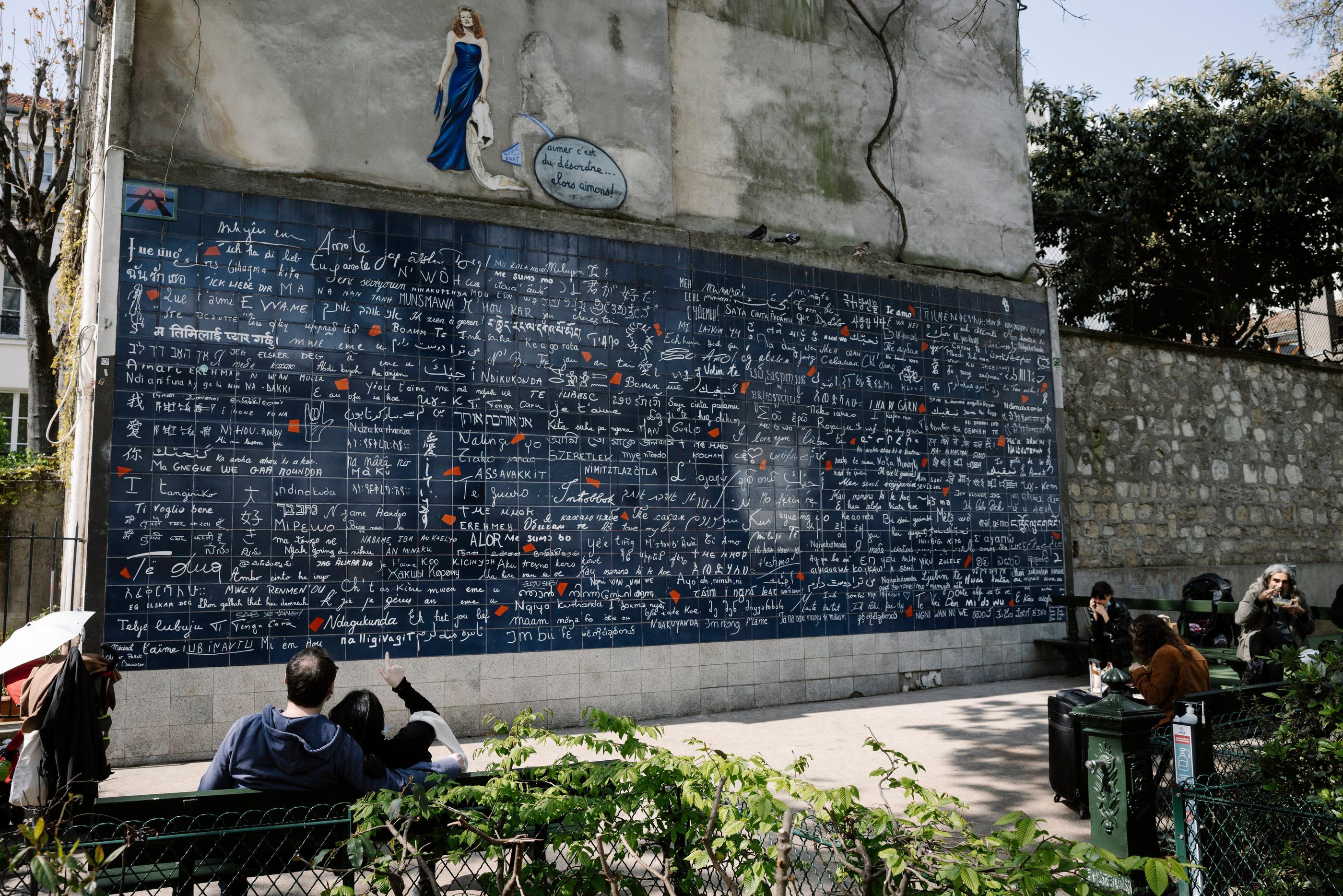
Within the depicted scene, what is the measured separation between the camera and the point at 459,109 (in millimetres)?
8273

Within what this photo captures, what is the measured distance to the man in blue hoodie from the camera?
12.2 feet

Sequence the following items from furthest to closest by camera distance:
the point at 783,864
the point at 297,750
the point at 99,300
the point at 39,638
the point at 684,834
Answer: the point at 99,300
the point at 39,638
the point at 297,750
the point at 684,834
the point at 783,864

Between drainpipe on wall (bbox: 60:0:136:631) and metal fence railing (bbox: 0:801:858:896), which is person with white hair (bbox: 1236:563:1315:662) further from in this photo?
drainpipe on wall (bbox: 60:0:136:631)

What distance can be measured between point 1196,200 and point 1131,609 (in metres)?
7.55

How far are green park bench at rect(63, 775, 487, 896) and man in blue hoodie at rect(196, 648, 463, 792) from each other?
0.09 m

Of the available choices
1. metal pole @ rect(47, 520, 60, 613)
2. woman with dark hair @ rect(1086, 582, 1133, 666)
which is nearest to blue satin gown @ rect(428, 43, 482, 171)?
metal pole @ rect(47, 520, 60, 613)

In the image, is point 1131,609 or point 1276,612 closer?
point 1276,612

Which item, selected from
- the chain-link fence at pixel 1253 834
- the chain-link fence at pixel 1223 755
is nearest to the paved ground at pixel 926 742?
the chain-link fence at pixel 1223 755

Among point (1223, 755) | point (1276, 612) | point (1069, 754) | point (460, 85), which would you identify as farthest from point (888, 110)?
point (1223, 755)

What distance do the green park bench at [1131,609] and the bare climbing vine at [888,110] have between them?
13.7 feet

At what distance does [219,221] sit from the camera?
730cm

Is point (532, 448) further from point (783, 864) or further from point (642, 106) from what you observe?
point (783, 864)

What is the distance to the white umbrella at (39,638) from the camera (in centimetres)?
421

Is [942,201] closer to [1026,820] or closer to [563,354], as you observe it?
[563,354]
